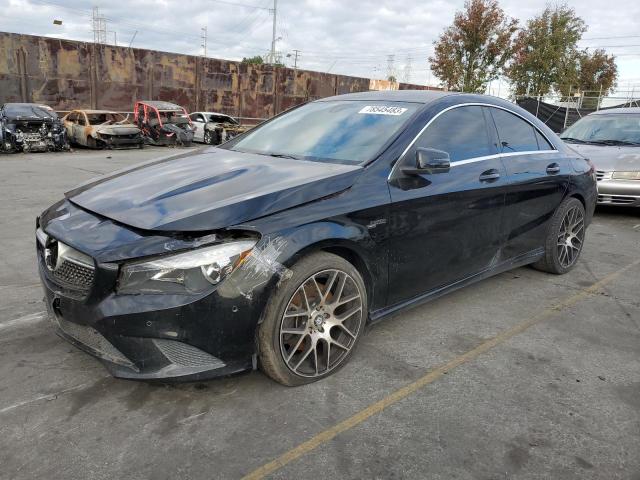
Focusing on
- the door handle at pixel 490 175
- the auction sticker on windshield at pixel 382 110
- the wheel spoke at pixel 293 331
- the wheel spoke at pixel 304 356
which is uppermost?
the auction sticker on windshield at pixel 382 110

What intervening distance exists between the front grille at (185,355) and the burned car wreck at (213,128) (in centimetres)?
1827

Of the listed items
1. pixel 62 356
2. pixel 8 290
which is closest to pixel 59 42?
pixel 8 290

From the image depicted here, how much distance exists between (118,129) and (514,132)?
15600 mm

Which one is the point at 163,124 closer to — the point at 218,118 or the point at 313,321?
the point at 218,118

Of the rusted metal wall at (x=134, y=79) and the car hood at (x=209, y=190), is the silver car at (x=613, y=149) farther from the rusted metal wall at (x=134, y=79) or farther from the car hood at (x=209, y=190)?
the rusted metal wall at (x=134, y=79)

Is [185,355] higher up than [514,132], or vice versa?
[514,132]

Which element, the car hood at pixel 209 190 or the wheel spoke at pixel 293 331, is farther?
the wheel spoke at pixel 293 331

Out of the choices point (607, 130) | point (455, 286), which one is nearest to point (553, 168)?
point (455, 286)

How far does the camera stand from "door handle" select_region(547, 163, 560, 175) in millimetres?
4371

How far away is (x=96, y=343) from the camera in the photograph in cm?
249

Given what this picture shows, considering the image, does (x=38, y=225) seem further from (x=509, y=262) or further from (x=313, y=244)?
(x=509, y=262)

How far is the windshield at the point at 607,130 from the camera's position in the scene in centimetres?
820

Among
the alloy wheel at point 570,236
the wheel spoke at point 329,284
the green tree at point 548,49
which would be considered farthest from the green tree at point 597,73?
the wheel spoke at point 329,284

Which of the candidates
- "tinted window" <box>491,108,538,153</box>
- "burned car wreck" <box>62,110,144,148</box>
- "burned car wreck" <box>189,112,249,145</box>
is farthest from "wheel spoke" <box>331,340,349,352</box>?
"burned car wreck" <box>189,112,249,145</box>
